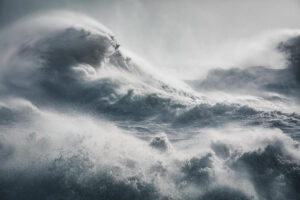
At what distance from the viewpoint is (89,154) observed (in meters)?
7.83

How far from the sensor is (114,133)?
9602 mm

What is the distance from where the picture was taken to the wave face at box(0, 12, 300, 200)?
698 cm

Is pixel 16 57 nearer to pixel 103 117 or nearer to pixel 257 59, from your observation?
pixel 103 117

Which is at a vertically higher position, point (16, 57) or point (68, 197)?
point (16, 57)

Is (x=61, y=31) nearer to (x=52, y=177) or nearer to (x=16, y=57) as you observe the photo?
(x=16, y=57)

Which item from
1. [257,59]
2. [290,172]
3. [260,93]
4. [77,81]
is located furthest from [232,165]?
[257,59]

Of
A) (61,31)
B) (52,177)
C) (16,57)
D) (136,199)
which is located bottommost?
(136,199)

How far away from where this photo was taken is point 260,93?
756 inches

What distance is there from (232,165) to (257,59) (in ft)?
68.0

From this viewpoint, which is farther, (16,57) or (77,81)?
(16,57)

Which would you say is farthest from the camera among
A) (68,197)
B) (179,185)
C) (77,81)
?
(77,81)

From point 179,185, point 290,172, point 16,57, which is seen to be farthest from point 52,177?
point 16,57

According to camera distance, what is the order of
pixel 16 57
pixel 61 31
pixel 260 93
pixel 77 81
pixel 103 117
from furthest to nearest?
pixel 260 93
pixel 61 31
pixel 16 57
pixel 77 81
pixel 103 117

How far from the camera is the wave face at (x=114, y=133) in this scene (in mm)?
6984
